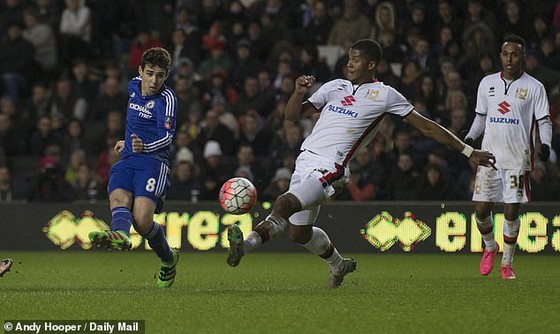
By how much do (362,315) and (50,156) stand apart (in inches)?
465

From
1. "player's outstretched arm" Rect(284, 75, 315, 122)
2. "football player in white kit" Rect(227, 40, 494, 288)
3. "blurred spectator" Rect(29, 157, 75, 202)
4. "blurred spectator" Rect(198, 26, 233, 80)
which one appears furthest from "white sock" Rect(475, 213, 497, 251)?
"blurred spectator" Rect(198, 26, 233, 80)

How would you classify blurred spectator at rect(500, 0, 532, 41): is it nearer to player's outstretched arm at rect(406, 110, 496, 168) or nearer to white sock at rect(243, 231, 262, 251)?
player's outstretched arm at rect(406, 110, 496, 168)

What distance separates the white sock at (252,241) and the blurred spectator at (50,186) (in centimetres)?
904

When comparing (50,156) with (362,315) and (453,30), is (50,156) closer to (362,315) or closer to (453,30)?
(453,30)

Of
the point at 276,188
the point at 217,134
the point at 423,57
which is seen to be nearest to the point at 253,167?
the point at 276,188

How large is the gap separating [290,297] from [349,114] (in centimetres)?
173

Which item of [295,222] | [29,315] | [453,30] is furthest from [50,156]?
[29,315]

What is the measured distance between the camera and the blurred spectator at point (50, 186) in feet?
59.7

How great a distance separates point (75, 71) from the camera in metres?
21.8

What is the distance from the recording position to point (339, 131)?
10508 millimetres

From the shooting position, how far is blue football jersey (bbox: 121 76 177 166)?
10602mm

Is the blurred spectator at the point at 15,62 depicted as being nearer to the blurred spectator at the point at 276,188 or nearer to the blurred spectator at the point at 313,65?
the blurred spectator at the point at 313,65

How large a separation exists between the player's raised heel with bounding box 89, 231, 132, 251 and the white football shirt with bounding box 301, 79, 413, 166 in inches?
69.4

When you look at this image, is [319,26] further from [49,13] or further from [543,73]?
[49,13]
